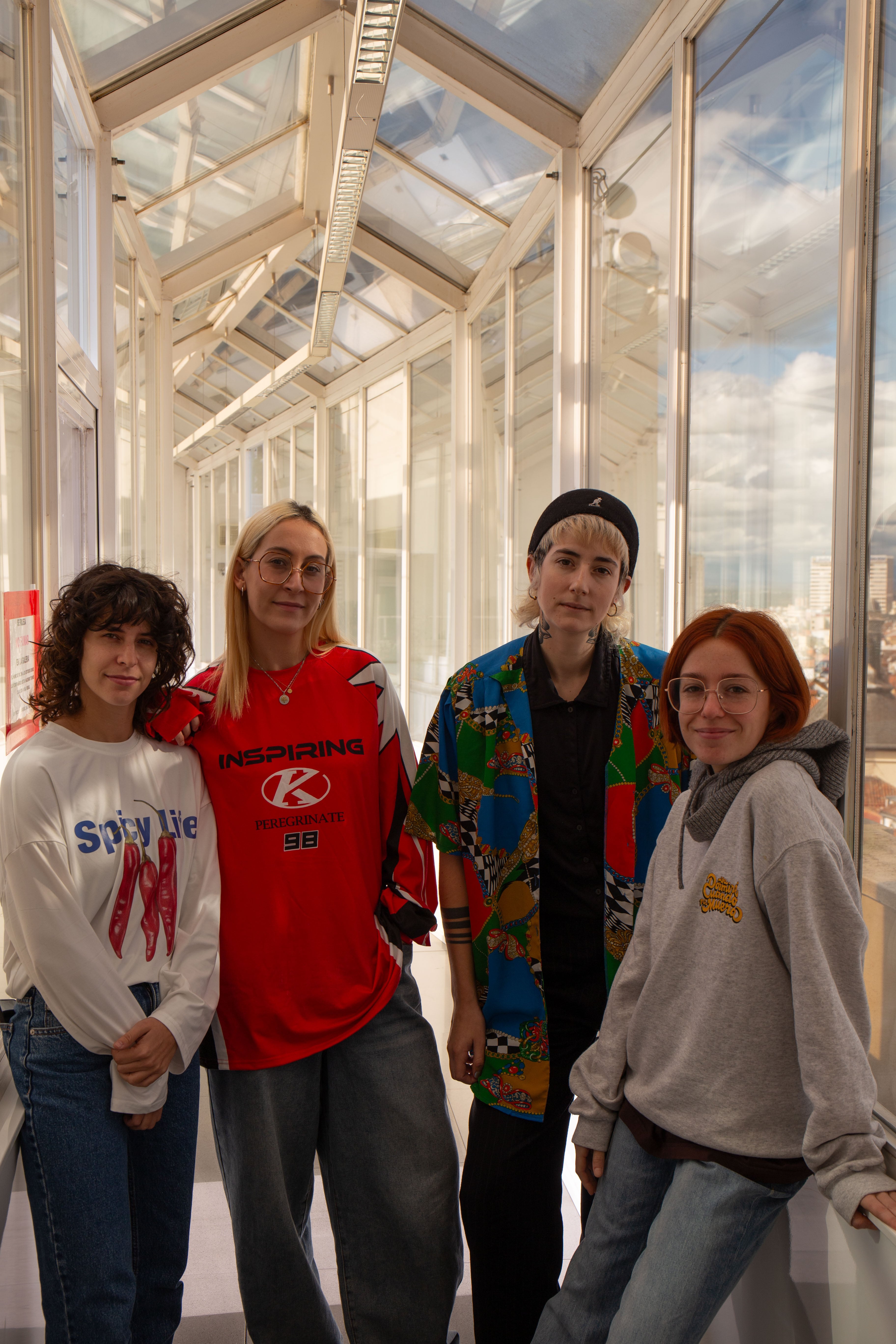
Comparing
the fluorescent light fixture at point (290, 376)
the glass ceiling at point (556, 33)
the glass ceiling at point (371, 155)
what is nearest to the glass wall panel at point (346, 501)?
the fluorescent light fixture at point (290, 376)

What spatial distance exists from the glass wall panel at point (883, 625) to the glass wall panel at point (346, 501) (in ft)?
21.2

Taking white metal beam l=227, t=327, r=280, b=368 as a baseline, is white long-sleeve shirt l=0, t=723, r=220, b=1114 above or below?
Answer: below

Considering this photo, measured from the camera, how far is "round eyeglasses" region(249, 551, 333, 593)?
6.17 ft

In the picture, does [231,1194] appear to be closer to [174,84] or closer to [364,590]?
[174,84]

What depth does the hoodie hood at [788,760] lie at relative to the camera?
1491 mm

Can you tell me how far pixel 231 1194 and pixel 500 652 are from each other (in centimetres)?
A: 112

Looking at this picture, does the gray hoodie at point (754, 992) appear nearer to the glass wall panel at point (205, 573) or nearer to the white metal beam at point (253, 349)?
the white metal beam at point (253, 349)

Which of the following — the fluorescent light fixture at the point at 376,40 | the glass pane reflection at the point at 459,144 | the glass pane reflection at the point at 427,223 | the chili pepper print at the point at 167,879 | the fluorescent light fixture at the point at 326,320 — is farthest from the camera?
the fluorescent light fixture at the point at 326,320

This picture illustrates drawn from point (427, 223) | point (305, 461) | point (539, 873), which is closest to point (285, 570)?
point (539, 873)

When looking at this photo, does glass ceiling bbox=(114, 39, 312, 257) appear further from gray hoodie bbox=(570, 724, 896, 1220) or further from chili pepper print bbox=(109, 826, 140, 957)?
gray hoodie bbox=(570, 724, 896, 1220)

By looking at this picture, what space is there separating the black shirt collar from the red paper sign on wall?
105 centimetres

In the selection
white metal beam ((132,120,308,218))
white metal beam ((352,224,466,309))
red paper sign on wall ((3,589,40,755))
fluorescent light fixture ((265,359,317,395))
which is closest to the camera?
red paper sign on wall ((3,589,40,755))

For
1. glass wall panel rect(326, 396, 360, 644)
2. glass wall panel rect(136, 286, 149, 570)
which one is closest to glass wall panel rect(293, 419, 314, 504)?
glass wall panel rect(326, 396, 360, 644)

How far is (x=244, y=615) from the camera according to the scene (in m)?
1.94
